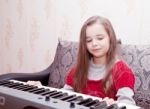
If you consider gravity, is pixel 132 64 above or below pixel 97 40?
below

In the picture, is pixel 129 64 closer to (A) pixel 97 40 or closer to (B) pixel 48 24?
(A) pixel 97 40

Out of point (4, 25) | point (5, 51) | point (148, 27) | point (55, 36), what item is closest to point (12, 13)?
point (4, 25)

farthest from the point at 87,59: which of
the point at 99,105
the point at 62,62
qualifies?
the point at 99,105

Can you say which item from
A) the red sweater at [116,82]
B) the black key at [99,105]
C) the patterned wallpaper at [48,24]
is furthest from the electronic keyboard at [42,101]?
the patterned wallpaper at [48,24]

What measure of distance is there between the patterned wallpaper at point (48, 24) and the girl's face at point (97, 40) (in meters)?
0.62

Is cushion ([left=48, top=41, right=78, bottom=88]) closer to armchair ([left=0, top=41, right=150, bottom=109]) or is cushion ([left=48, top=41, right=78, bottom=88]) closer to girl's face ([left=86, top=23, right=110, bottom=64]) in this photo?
armchair ([left=0, top=41, right=150, bottom=109])

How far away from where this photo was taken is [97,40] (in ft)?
4.84

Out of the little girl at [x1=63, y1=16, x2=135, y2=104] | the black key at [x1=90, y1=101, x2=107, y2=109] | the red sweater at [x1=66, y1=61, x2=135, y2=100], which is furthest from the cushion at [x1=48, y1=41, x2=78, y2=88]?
the black key at [x1=90, y1=101, x2=107, y2=109]

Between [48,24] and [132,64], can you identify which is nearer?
[132,64]

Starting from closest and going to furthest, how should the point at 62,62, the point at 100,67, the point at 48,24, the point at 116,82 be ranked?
the point at 116,82
the point at 100,67
the point at 62,62
the point at 48,24

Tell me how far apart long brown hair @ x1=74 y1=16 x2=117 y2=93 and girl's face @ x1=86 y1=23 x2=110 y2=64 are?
0.03 meters

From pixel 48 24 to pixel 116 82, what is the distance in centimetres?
131

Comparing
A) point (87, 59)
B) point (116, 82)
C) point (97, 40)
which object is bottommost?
point (116, 82)

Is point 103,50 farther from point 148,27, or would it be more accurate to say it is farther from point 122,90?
point 148,27
